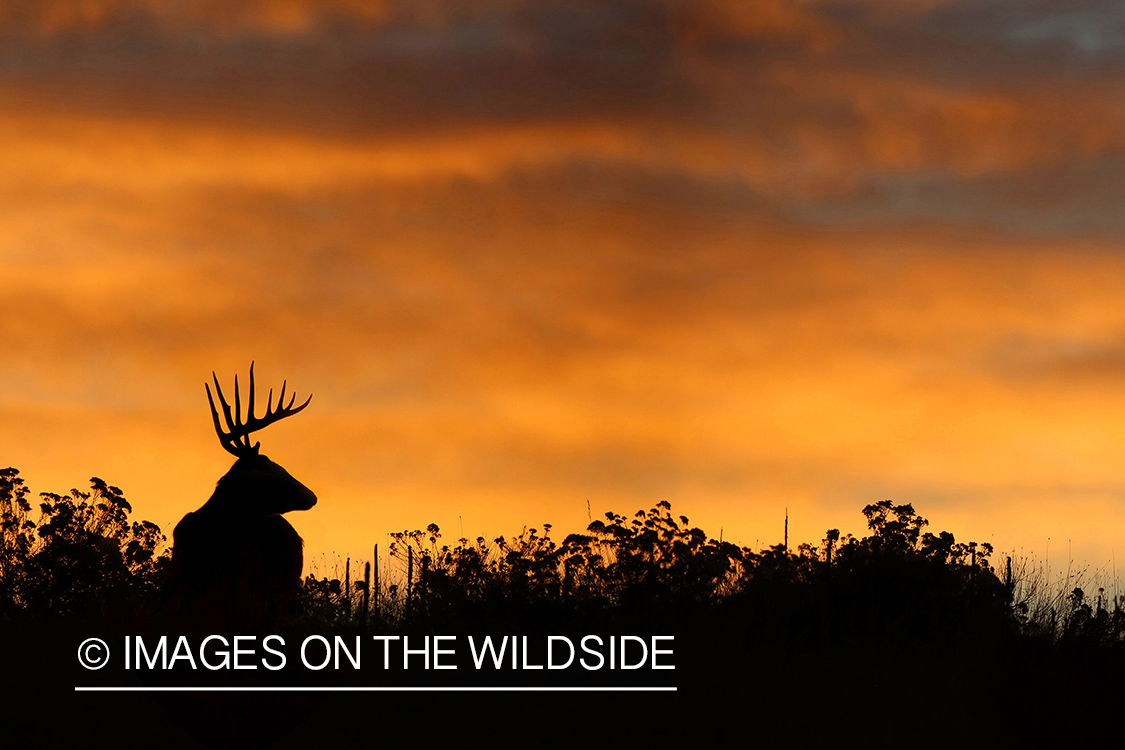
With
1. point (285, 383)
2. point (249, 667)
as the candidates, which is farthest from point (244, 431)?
point (249, 667)

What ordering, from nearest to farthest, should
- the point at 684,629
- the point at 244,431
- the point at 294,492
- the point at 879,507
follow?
the point at 294,492 < the point at 244,431 < the point at 684,629 < the point at 879,507

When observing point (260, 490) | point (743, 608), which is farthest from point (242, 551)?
point (743, 608)

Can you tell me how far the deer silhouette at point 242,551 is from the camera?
57.7 ft

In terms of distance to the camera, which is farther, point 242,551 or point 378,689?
point 378,689

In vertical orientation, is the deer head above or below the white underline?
above

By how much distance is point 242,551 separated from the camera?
17672mm

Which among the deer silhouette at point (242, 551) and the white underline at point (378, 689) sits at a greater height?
the deer silhouette at point (242, 551)

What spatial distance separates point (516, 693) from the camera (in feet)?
63.9

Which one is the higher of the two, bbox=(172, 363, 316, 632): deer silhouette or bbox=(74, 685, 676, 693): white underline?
bbox=(172, 363, 316, 632): deer silhouette

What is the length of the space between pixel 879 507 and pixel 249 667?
12.1 metres

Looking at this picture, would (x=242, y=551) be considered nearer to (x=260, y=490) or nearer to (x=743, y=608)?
(x=260, y=490)

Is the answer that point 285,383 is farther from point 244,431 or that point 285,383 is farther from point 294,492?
point 294,492

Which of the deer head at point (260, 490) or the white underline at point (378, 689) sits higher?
the deer head at point (260, 490)

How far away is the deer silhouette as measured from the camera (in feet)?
57.7
